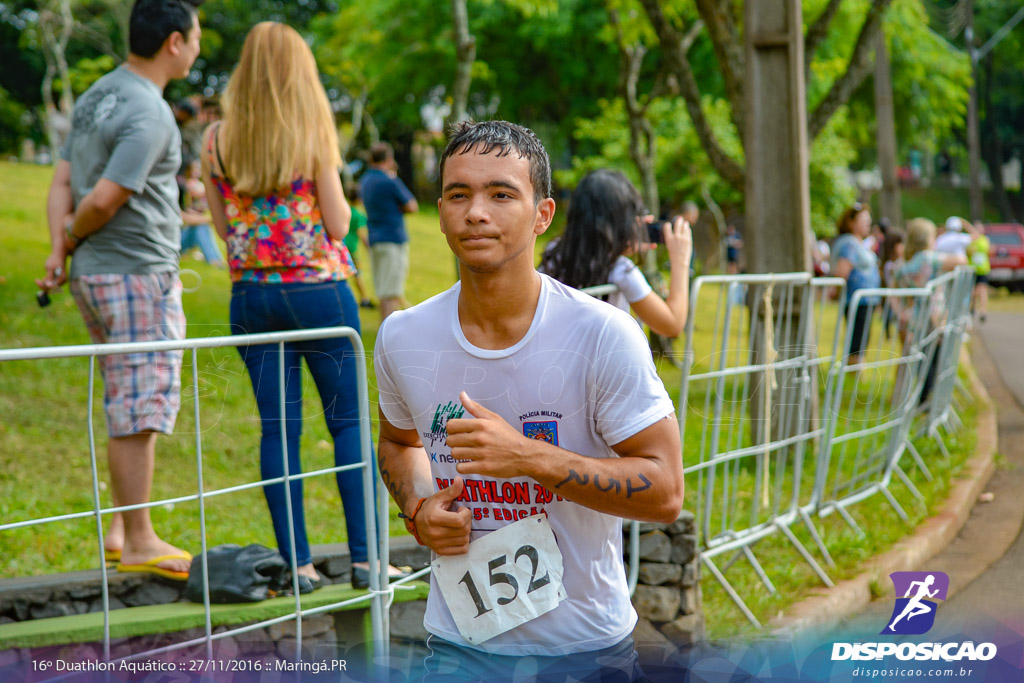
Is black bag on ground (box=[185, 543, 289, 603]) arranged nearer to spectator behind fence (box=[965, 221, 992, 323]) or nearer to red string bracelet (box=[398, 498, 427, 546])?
red string bracelet (box=[398, 498, 427, 546])

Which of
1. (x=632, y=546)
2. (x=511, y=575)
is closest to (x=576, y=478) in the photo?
(x=511, y=575)

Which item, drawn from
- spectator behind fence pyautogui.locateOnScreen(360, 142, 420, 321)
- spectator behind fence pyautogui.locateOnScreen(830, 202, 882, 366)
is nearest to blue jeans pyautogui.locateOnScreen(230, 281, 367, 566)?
spectator behind fence pyautogui.locateOnScreen(360, 142, 420, 321)

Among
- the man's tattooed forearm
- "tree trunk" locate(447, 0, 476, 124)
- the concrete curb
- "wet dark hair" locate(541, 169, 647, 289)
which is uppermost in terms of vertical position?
"tree trunk" locate(447, 0, 476, 124)

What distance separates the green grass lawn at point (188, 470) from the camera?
4.43 metres

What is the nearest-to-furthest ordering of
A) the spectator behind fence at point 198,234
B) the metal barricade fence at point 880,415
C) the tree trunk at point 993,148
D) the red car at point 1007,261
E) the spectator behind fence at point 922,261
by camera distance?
the metal barricade fence at point 880,415 → the spectator behind fence at point 922,261 → the spectator behind fence at point 198,234 → the red car at point 1007,261 → the tree trunk at point 993,148

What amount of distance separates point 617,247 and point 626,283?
172 millimetres

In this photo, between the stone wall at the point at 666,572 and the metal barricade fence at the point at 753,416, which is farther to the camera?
the metal barricade fence at the point at 753,416

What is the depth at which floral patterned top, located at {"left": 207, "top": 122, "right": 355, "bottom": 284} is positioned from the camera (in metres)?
3.61

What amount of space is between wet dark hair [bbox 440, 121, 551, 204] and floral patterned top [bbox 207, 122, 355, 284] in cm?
171

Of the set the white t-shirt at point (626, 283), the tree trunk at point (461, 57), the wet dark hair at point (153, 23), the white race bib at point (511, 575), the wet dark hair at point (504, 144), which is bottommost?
the white race bib at point (511, 575)

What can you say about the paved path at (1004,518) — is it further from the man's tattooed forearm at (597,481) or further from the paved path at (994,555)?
the man's tattooed forearm at (597,481)

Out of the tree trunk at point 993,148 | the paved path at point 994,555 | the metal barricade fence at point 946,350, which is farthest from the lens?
the tree trunk at point 993,148

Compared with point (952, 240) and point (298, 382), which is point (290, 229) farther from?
point (952, 240)

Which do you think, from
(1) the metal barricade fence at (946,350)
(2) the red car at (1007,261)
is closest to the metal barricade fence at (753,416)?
(1) the metal barricade fence at (946,350)
